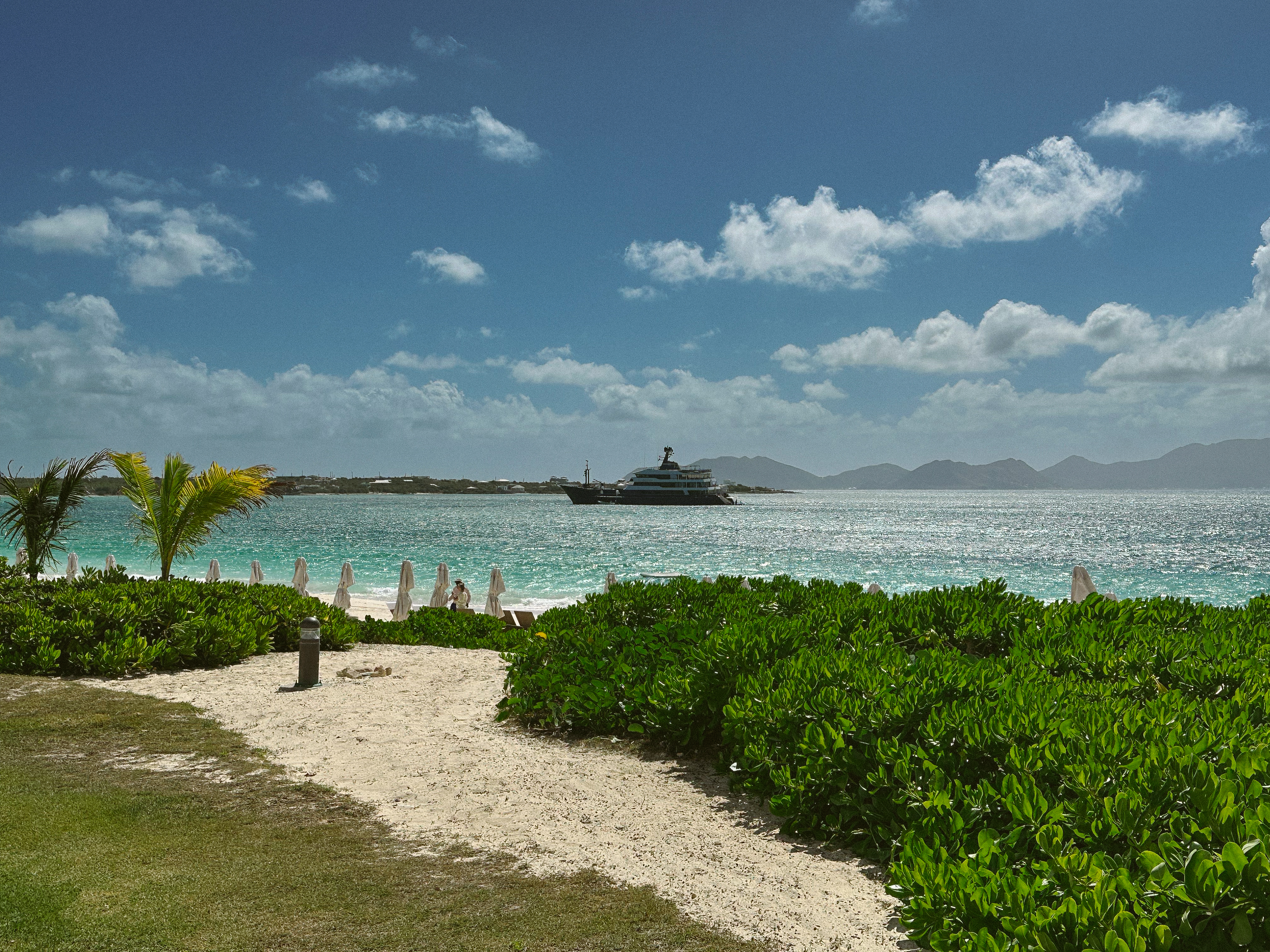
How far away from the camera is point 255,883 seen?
3.58 meters

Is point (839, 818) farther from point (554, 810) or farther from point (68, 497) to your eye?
point (68, 497)

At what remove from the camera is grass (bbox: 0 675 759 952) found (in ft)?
10.2

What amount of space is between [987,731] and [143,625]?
8978 mm

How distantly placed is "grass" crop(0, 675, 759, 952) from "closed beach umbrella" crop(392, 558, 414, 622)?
9.41m

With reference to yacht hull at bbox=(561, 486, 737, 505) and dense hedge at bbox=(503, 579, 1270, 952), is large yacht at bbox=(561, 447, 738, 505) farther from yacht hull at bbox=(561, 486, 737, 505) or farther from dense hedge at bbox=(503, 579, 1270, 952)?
dense hedge at bbox=(503, 579, 1270, 952)

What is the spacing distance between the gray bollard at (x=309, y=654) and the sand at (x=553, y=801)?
0.24 metres

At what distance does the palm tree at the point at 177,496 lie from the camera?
46.1 feet

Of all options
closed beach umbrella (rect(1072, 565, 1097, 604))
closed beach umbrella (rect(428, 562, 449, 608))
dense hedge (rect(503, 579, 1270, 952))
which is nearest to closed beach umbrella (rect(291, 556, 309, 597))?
closed beach umbrella (rect(428, 562, 449, 608))

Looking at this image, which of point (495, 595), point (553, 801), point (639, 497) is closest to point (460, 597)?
point (495, 595)

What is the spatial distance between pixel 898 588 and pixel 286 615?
90.5 feet

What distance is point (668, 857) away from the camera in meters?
3.96

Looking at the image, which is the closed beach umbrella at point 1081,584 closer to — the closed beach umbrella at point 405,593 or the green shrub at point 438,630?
the green shrub at point 438,630

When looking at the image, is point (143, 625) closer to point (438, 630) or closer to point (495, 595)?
point (438, 630)

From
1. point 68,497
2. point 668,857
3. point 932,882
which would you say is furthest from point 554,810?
point 68,497
